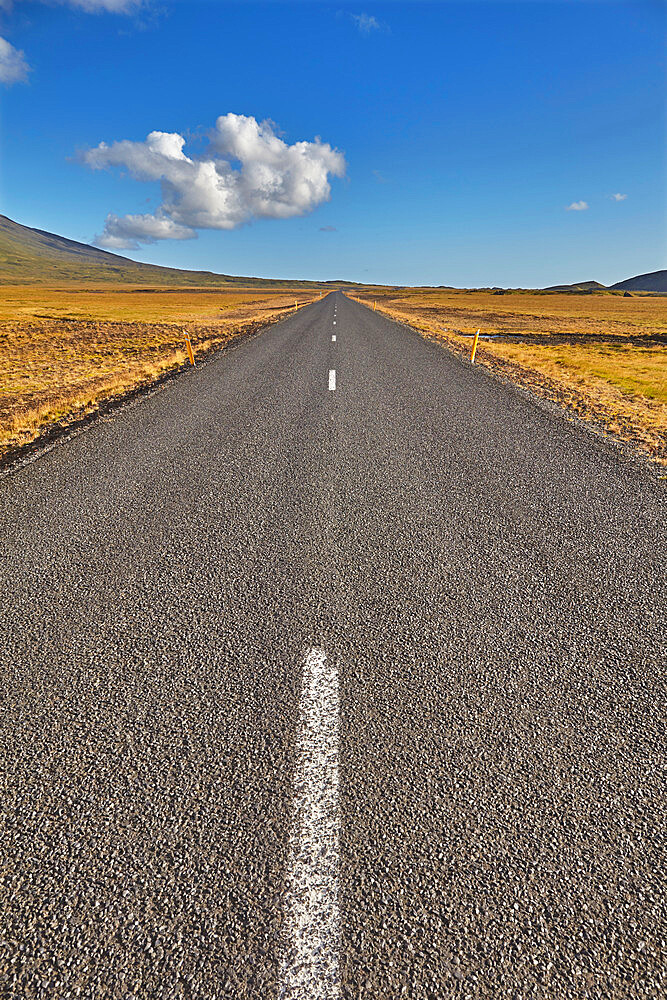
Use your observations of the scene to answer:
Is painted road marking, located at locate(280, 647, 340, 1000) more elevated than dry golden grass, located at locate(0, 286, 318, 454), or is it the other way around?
painted road marking, located at locate(280, 647, 340, 1000)

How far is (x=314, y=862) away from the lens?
1.84m

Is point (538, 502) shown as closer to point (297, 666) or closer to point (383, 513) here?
point (383, 513)

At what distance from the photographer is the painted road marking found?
5.06ft

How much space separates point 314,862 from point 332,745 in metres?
0.52

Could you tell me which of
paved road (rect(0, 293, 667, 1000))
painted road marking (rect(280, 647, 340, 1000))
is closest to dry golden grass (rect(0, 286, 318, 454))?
paved road (rect(0, 293, 667, 1000))

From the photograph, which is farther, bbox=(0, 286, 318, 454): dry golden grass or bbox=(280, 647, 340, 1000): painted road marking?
bbox=(0, 286, 318, 454): dry golden grass

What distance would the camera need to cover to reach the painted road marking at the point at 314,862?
5.06 ft

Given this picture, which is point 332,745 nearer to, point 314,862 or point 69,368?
point 314,862

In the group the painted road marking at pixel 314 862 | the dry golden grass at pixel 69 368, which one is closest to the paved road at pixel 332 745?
the painted road marking at pixel 314 862

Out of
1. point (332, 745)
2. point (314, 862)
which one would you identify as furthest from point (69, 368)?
point (314, 862)

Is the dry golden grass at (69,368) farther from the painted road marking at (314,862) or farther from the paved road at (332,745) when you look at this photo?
the painted road marking at (314,862)

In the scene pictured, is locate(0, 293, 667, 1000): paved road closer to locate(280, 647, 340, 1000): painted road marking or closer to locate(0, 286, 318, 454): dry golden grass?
locate(280, 647, 340, 1000): painted road marking

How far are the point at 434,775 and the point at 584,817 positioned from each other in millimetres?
599

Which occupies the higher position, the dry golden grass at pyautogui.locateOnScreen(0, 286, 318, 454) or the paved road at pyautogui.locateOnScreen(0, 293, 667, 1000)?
the paved road at pyautogui.locateOnScreen(0, 293, 667, 1000)
